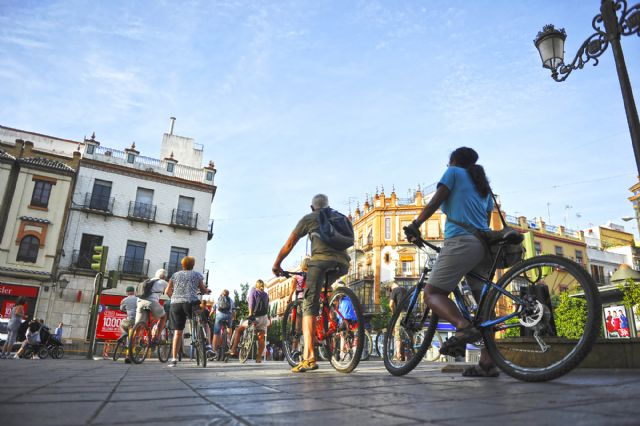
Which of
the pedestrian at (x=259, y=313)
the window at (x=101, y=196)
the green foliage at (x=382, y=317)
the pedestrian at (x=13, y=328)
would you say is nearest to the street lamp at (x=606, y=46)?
the pedestrian at (x=259, y=313)

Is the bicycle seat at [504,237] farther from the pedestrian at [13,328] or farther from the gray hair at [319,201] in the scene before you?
the pedestrian at [13,328]

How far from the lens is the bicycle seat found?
323 cm

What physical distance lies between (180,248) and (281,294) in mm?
44422

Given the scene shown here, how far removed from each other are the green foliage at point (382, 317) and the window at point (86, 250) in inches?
971

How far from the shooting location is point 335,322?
475cm

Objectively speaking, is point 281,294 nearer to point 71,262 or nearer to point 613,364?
point 71,262

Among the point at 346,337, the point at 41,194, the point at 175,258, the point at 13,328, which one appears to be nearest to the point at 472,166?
the point at 346,337

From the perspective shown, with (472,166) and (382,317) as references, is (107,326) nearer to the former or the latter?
(472,166)

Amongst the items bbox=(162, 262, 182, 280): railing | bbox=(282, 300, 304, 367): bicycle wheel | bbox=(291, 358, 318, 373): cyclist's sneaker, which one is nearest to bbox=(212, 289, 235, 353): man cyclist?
bbox=(282, 300, 304, 367): bicycle wheel

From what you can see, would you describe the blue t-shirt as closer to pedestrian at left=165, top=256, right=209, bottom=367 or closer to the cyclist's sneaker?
the cyclist's sneaker

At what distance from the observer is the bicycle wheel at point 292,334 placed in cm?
525

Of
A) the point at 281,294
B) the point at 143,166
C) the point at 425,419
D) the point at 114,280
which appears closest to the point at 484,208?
the point at 425,419

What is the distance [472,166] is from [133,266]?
27.5 metres

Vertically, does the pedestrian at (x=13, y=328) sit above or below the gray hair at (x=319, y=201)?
below
